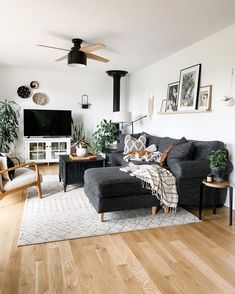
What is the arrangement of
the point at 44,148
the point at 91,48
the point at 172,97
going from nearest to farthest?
the point at 91,48
the point at 172,97
the point at 44,148

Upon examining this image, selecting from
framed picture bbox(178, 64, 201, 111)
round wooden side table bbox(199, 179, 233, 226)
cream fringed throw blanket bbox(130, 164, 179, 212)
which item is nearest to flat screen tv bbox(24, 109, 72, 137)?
framed picture bbox(178, 64, 201, 111)

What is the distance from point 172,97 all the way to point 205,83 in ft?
3.15

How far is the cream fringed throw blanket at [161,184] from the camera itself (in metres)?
3.11

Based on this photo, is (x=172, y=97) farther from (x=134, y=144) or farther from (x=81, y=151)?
(x=81, y=151)

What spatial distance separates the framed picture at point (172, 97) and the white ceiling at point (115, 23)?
0.64m

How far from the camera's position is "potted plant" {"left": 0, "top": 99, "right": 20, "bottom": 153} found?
5.92 meters

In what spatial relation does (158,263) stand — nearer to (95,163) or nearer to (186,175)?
(186,175)

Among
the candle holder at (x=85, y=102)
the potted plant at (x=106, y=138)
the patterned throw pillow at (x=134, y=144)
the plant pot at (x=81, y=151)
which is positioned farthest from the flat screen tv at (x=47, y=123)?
the plant pot at (x=81, y=151)

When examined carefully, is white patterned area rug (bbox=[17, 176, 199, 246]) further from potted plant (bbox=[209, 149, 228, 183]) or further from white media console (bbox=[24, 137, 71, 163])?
white media console (bbox=[24, 137, 71, 163])

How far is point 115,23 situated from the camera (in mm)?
3375

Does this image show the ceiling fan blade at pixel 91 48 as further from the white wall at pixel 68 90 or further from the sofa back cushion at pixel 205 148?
the white wall at pixel 68 90

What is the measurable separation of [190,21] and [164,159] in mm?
1910

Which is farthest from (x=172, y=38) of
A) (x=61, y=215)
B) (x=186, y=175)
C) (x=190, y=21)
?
(x=61, y=215)

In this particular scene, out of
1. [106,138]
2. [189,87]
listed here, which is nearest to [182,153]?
[189,87]
